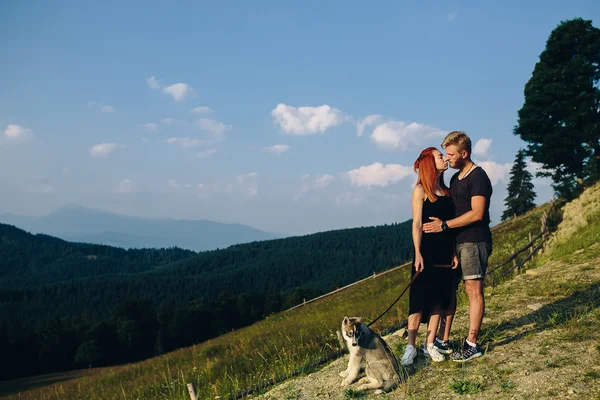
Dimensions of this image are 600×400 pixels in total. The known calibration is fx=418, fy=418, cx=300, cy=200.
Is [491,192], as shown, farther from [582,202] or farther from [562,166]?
[562,166]

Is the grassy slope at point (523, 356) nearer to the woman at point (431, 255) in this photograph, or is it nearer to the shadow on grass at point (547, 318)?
the shadow on grass at point (547, 318)

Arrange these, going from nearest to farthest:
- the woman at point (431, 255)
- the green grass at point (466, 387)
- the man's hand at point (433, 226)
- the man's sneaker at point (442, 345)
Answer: the green grass at point (466, 387) → the man's hand at point (433, 226) → the woman at point (431, 255) → the man's sneaker at point (442, 345)

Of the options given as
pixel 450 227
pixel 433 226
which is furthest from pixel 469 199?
pixel 433 226

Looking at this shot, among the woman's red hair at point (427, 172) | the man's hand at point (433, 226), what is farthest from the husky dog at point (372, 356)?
the woman's red hair at point (427, 172)

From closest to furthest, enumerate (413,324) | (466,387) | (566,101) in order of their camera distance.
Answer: (466,387), (413,324), (566,101)

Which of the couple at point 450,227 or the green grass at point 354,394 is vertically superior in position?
the couple at point 450,227

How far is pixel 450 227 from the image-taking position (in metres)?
5.93

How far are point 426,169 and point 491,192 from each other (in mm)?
992

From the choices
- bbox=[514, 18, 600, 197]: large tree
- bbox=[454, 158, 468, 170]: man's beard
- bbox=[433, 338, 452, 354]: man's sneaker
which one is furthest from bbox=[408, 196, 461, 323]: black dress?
bbox=[514, 18, 600, 197]: large tree

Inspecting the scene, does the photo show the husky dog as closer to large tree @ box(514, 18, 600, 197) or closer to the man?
the man

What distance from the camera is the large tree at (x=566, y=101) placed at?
2625cm

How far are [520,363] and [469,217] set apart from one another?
240cm

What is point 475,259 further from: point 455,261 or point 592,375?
point 592,375

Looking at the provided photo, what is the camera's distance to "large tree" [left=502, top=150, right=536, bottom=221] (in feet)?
192
